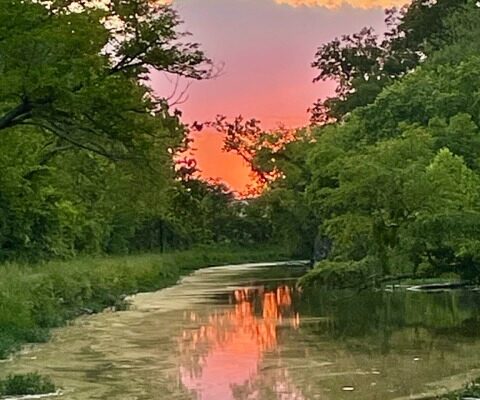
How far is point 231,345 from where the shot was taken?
25312mm

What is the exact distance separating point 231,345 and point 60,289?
35.2 feet

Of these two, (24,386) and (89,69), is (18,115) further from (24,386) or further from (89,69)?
(24,386)

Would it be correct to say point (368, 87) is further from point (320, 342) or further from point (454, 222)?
point (320, 342)

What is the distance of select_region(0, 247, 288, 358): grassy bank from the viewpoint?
26.0 meters

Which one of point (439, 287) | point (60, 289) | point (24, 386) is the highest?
point (60, 289)

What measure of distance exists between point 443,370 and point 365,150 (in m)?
31.9

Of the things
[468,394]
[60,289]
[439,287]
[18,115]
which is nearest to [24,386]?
[468,394]

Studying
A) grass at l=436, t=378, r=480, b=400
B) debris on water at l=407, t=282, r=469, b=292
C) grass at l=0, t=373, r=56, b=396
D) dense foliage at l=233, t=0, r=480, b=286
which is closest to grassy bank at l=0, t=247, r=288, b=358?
grass at l=0, t=373, r=56, b=396

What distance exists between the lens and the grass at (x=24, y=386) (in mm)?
16689

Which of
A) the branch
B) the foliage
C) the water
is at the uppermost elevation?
the foliage

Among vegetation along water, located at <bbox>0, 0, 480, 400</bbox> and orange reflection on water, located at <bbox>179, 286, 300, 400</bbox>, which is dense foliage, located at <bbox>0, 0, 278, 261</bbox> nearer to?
vegetation along water, located at <bbox>0, 0, 480, 400</bbox>

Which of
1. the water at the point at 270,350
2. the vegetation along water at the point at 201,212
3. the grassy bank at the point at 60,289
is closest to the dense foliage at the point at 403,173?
the vegetation along water at the point at 201,212

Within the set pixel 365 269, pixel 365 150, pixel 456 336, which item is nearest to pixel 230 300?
pixel 365 269

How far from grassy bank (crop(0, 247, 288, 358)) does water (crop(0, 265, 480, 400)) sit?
706mm
